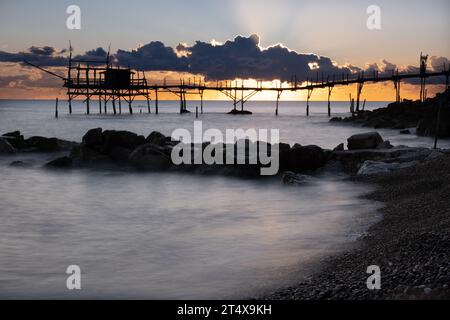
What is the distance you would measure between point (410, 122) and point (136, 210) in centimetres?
3663

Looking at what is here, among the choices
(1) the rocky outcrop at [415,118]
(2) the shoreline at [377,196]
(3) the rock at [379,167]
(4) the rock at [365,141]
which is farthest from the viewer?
(1) the rocky outcrop at [415,118]

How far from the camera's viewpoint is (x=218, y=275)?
7199mm

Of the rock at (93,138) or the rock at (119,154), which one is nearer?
the rock at (119,154)

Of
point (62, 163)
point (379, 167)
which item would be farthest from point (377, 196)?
point (62, 163)

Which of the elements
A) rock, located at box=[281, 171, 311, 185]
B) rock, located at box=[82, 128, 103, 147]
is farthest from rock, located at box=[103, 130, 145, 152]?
rock, located at box=[281, 171, 311, 185]

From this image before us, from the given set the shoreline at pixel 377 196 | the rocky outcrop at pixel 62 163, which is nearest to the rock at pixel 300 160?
the shoreline at pixel 377 196

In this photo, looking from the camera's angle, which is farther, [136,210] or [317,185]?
[317,185]

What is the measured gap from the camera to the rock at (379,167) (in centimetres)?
1448

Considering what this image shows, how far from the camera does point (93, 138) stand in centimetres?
1931

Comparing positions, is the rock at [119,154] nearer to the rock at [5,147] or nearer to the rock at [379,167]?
the rock at [5,147]

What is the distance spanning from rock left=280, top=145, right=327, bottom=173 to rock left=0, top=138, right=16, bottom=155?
40.2 ft

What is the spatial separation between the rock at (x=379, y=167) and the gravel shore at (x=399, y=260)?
13.3 feet

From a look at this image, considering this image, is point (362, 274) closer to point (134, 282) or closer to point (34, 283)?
point (134, 282)
